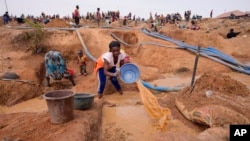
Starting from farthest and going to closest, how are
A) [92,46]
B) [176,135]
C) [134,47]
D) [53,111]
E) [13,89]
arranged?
[134,47]
[92,46]
[13,89]
[53,111]
[176,135]

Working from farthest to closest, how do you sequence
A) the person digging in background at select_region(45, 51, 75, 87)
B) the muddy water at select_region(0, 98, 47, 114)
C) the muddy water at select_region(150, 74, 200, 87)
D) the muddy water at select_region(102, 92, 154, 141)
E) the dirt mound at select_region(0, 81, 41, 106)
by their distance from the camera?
the muddy water at select_region(150, 74, 200, 87) < the person digging in background at select_region(45, 51, 75, 87) < the dirt mound at select_region(0, 81, 41, 106) < the muddy water at select_region(0, 98, 47, 114) < the muddy water at select_region(102, 92, 154, 141)

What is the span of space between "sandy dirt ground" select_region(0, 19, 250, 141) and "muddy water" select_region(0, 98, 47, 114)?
29mm

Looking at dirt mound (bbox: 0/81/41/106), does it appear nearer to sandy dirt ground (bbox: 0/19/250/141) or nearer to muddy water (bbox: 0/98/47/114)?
sandy dirt ground (bbox: 0/19/250/141)

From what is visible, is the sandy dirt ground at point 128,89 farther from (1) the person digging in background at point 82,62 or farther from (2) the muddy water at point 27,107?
(1) the person digging in background at point 82,62

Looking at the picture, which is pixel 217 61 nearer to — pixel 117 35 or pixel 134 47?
pixel 134 47

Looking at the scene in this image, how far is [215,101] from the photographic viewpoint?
456cm

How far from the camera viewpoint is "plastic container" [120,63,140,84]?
5531mm

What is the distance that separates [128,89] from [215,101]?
9.46 feet

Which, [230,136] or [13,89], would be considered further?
[13,89]

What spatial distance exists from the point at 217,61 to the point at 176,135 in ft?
23.5

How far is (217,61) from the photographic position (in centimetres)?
948

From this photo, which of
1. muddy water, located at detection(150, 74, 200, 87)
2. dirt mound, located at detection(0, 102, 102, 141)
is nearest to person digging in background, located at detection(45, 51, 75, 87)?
dirt mound, located at detection(0, 102, 102, 141)

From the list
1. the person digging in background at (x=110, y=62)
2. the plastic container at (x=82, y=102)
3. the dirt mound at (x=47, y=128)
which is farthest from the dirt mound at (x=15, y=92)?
the plastic container at (x=82, y=102)

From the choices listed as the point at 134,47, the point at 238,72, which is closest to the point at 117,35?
the point at 134,47
